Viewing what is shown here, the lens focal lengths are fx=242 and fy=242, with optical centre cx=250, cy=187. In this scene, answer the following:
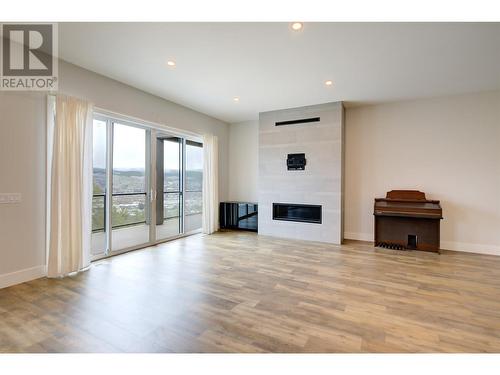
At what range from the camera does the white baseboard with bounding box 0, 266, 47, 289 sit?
2917 millimetres

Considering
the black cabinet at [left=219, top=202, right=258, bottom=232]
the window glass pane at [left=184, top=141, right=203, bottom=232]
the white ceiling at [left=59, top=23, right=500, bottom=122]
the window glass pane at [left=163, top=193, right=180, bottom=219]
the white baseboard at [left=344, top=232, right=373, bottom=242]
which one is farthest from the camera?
the black cabinet at [left=219, top=202, right=258, bottom=232]

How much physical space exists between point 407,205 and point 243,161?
4.05 metres

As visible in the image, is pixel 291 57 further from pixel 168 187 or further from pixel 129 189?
pixel 168 187

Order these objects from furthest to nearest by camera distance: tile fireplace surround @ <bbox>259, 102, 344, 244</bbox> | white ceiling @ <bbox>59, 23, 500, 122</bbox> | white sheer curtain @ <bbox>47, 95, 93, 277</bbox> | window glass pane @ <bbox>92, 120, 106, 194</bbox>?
tile fireplace surround @ <bbox>259, 102, 344, 244</bbox>
window glass pane @ <bbox>92, 120, 106, 194</bbox>
white sheer curtain @ <bbox>47, 95, 93, 277</bbox>
white ceiling @ <bbox>59, 23, 500, 122</bbox>

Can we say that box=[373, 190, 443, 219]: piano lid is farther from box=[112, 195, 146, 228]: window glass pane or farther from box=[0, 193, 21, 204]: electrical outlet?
box=[0, 193, 21, 204]: electrical outlet

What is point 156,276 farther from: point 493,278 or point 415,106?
point 415,106

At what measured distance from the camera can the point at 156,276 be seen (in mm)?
3303

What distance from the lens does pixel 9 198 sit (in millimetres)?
2965

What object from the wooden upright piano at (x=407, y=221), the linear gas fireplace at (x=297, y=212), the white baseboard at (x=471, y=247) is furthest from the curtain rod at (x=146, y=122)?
the white baseboard at (x=471, y=247)

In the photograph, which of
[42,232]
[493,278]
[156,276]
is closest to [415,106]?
[493,278]

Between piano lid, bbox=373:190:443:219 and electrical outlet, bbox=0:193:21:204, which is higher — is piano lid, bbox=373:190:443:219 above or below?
below

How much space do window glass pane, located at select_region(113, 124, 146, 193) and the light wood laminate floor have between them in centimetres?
139

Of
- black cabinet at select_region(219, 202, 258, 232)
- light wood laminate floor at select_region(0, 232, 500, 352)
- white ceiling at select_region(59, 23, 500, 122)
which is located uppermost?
white ceiling at select_region(59, 23, 500, 122)

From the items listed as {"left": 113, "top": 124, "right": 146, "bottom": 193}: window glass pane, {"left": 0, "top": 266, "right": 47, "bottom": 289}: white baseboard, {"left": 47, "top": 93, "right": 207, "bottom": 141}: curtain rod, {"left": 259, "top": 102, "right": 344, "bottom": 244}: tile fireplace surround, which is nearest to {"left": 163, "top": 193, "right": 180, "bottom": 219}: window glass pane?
{"left": 113, "top": 124, "right": 146, "bottom": 193}: window glass pane
